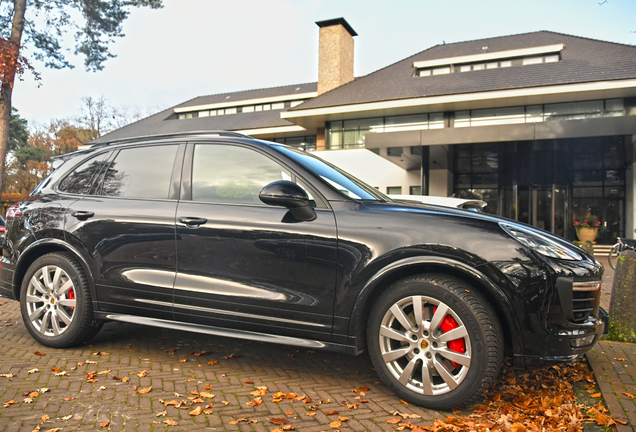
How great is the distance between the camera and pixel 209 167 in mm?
3785

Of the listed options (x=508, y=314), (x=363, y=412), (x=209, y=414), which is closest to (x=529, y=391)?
(x=508, y=314)

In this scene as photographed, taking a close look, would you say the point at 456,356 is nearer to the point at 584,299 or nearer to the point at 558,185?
the point at 584,299

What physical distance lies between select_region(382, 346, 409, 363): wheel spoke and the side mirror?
102 cm

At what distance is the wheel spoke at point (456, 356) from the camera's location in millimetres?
2818

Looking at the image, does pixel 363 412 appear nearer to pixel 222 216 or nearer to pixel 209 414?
pixel 209 414

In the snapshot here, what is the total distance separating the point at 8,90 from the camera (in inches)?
691

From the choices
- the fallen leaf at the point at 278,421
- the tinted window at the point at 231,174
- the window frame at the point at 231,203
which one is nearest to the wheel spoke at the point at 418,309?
the window frame at the point at 231,203

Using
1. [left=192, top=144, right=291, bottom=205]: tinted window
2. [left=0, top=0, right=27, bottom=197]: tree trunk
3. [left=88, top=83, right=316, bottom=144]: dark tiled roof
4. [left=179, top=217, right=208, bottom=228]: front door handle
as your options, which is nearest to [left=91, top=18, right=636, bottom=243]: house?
[left=0, top=0, right=27, bottom=197]: tree trunk

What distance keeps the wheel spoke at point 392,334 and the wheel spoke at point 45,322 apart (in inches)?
118

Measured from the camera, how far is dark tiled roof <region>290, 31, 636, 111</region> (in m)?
20.2

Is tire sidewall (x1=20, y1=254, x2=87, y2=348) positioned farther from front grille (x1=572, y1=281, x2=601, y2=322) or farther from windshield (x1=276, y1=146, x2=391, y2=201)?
front grille (x1=572, y1=281, x2=601, y2=322)

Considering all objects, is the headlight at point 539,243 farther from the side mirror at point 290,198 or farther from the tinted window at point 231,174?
the tinted window at point 231,174

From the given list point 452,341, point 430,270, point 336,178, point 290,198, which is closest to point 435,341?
point 452,341

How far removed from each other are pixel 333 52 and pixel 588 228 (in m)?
16.6
